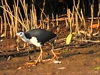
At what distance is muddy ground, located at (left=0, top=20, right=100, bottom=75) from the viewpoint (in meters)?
7.30

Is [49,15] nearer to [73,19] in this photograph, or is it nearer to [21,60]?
[73,19]

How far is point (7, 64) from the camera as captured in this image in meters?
8.16

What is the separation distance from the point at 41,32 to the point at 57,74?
119 centimetres

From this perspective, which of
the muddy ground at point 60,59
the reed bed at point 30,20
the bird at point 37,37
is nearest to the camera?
the muddy ground at point 60,59

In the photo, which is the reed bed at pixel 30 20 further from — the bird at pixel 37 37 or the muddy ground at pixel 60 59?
the bird at pixel 37 37

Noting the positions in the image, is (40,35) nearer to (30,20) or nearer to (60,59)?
(60,59)

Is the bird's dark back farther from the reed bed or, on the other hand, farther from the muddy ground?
the reed bed

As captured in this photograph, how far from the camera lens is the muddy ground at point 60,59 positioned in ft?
24.0

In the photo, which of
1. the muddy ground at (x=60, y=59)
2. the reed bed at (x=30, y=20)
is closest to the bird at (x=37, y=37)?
the muddy ground at (x=60, y=59)

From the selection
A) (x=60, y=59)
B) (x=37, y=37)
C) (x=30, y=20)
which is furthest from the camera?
(x=30, y=20)

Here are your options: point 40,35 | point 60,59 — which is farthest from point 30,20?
point 40,35

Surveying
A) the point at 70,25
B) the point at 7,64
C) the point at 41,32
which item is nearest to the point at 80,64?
the point at 41,32

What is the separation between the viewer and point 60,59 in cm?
823

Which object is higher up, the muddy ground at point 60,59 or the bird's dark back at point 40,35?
the bird's dark back at point 40,35
